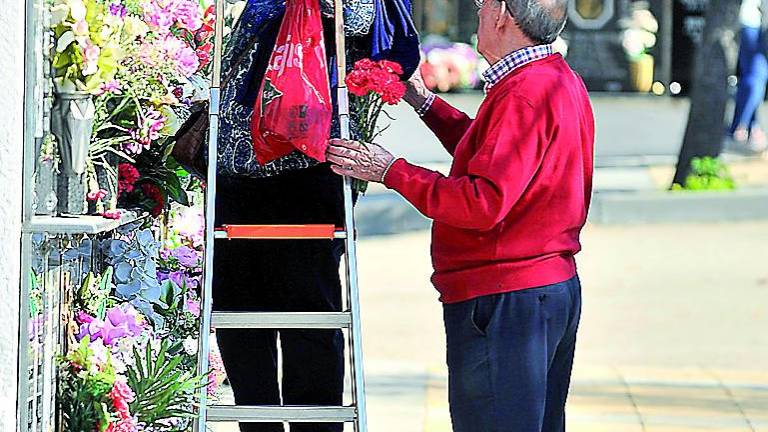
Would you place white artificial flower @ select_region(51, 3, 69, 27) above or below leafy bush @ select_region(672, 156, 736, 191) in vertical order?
above

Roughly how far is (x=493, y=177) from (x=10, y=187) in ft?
3.58

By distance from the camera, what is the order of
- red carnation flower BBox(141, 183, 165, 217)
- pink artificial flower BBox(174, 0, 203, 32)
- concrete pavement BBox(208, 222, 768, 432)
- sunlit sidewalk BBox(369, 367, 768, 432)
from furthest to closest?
concrete pavement BBox(208, 222, 768, 432) → sunlit sidewalk BBox(369, 367, 768, 432) → red carnation flower BBox(141, 183, 165, 217) → pink artificial flower BBox(174, 0, 203, 32)

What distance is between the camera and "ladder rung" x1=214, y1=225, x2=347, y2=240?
372 centimetres

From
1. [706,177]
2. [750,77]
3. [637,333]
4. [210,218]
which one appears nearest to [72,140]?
[210,218]

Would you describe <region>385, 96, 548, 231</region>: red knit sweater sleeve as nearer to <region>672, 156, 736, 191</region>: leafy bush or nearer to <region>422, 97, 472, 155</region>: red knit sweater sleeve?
<region>422, 97, 472, 155</region>: red knit sweater sleeve

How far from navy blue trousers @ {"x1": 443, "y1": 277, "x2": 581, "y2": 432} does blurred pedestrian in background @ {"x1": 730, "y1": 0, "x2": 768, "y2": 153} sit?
13.9 metres

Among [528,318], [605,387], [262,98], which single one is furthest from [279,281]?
[605,387]

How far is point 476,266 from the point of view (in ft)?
11.8

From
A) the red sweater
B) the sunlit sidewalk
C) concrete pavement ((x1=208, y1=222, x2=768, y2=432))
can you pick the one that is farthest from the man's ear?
the sunlit sidewalk

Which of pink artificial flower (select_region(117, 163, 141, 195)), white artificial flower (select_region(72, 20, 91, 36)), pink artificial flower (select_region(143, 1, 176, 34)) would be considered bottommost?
pink artificial flower (select_region(117, 163, 141, 195))

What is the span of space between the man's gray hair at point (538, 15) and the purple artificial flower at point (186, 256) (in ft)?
4.76

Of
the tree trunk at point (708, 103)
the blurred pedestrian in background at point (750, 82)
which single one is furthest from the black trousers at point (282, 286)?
the blurred pedestrian in background at point (750, 82)

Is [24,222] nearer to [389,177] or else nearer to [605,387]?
[389,177]

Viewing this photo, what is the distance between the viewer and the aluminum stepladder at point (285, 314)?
3658 mm
